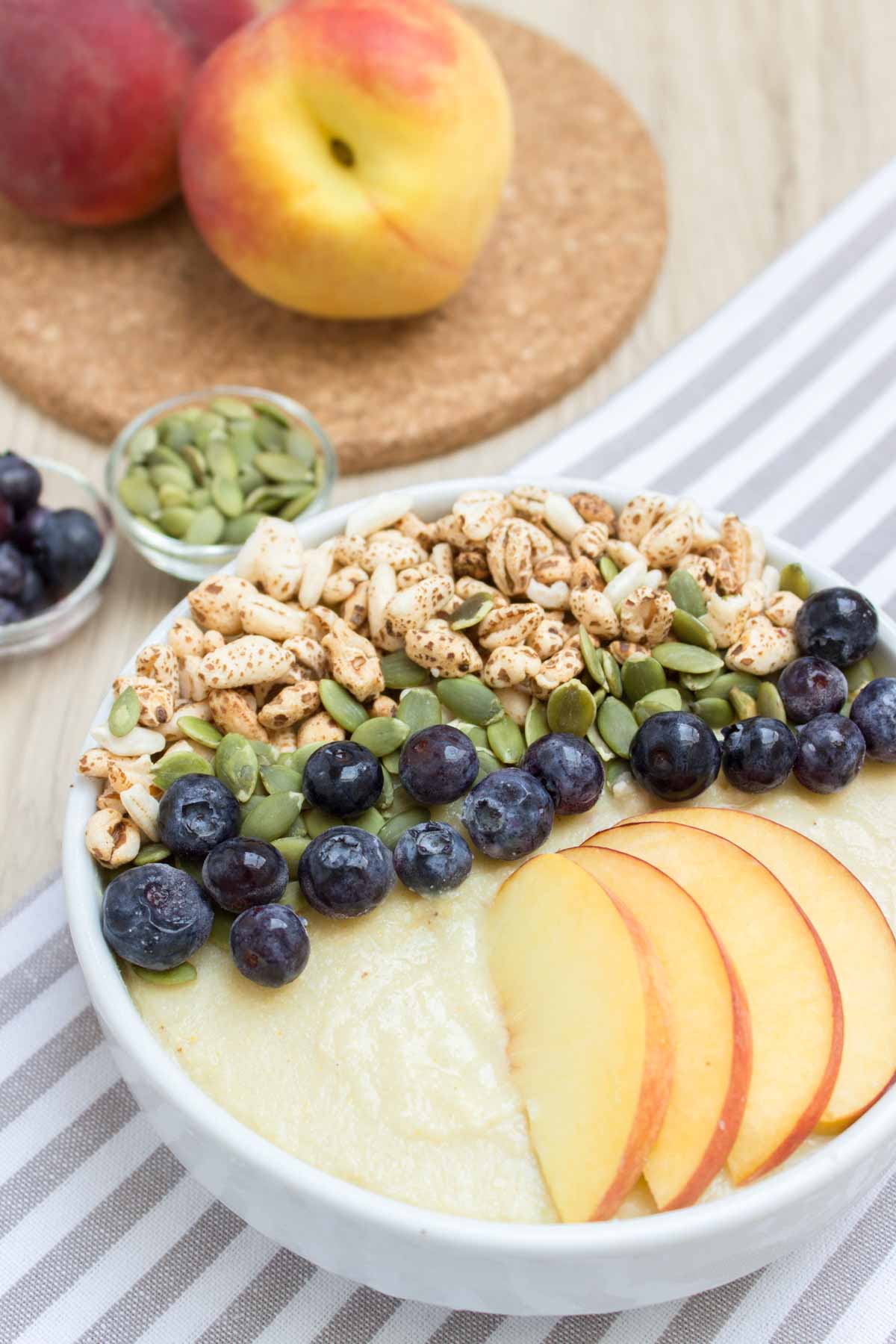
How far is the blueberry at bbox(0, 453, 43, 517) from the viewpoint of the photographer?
1.26 meters

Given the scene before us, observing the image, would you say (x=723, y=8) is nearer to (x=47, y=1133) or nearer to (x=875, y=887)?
(x=875, y=887)

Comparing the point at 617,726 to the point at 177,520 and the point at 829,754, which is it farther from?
the point at 177,520

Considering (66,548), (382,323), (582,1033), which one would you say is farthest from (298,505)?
(582,1033)

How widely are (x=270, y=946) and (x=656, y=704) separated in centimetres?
34

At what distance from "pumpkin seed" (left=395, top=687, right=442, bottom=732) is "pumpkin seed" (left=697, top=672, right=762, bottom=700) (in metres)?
0.20

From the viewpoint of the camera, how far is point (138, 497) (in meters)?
1.29

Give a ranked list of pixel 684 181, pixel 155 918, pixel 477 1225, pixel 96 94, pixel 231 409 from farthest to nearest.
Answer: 1. pixel 684 181
2. pixel 96 94
3. pixel 231 409
4. pixel 155 918
5. pixel 477 1225

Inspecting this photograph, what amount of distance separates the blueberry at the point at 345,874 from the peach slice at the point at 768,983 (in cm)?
17

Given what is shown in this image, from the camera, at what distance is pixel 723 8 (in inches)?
74.6

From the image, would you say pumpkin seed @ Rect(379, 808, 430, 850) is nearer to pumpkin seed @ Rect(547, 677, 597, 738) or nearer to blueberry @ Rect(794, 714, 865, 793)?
pumpkin seed @ Rect(547, 677, 597, 738)

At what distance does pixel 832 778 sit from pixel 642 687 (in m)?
0.16

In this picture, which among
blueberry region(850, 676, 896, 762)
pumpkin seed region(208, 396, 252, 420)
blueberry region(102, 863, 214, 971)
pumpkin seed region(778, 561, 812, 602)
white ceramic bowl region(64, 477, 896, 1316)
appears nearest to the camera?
white ceramic bowl region(64, 477, 896, 1316)

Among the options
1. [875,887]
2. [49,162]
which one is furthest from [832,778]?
[49,162]

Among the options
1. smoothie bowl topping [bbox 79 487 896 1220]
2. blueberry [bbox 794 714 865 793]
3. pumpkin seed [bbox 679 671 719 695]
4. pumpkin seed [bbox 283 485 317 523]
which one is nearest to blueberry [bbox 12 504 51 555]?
pumpkin seed [bbox 283 485 317 523]
